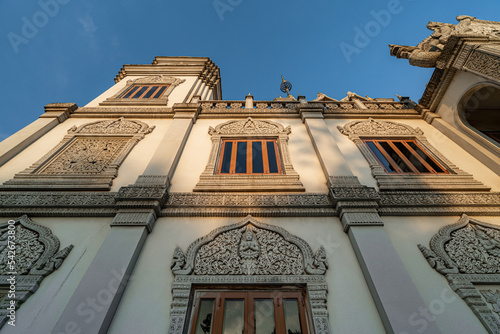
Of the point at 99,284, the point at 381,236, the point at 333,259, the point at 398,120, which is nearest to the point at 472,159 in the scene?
the point at 398,120

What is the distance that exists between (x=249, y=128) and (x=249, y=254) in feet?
13.6

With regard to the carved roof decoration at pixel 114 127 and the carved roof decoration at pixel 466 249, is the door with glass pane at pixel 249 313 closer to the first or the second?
the carved roof decoration at pixel 466 249

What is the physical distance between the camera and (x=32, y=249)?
3.83 metres

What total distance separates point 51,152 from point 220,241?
502 centimetres

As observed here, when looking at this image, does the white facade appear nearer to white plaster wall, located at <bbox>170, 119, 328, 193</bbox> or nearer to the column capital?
white plaster wall, located at <bbox>170, 119, 328, 193</bbox>

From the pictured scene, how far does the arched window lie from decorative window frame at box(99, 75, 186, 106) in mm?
9204

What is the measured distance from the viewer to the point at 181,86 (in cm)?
1050

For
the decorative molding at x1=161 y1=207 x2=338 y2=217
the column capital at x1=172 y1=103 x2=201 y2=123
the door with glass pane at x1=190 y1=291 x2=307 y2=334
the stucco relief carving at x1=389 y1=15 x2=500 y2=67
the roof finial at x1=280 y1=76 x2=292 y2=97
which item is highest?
the roof finial at x1=280 y1=76 x2=292 y2=97

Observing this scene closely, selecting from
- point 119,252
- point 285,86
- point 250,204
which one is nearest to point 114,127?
point 119,252

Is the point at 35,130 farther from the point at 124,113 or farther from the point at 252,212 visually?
the point at 252,212

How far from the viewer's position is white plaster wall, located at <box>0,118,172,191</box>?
5.20 m

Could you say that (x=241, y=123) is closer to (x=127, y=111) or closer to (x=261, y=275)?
(x=127, y=111)

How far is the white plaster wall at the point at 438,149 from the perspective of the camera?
5.13m

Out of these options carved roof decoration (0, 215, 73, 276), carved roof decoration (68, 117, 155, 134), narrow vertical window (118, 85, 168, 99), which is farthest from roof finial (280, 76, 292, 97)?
carved roof decoration (0, 215, 73, 276)
